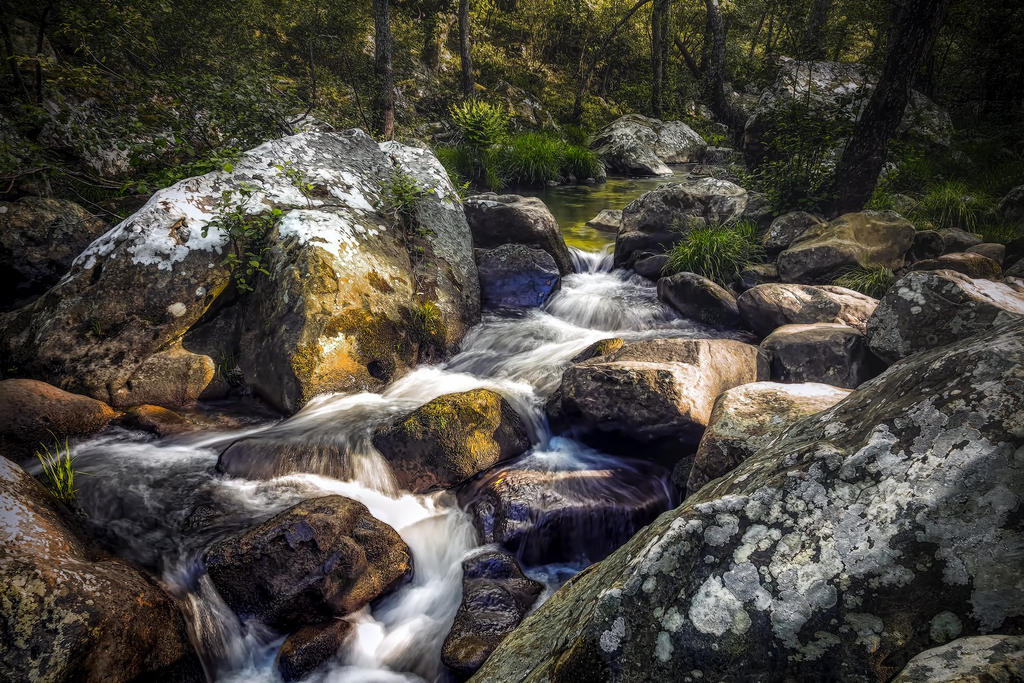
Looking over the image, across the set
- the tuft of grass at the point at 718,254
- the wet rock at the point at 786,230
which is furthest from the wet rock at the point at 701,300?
the wet rock at the point at 786,230

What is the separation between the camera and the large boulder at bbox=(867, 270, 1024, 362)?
160 inches

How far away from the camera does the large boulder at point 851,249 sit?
6805 mm

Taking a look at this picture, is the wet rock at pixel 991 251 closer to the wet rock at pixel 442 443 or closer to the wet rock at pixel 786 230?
the wet rock at pixel 786 230

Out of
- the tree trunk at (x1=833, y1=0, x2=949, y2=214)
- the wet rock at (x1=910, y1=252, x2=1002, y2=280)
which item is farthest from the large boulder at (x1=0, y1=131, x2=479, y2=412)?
the tree trunk at (x1=833, y1=0, x2=949, y2=214)

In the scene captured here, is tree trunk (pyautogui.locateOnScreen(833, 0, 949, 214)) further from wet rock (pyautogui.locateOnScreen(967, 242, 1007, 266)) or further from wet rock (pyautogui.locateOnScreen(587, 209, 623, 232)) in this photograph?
wet rock (pyautogui.locateOnScreen(587, 209, 623, 232))

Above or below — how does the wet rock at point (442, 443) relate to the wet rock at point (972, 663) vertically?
below

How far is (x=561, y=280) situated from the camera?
28.7 feet

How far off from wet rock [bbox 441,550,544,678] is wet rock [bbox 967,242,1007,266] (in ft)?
23.4

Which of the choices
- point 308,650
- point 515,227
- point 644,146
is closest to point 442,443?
point 308,650

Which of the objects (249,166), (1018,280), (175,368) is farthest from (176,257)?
(1018,280)

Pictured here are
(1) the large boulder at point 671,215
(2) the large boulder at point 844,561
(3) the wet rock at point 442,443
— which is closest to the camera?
(2) the large boulder at point 844,561

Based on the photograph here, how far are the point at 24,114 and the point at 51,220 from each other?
2744 millimetres

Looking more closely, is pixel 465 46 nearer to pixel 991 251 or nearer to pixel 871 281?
pixel 871 281

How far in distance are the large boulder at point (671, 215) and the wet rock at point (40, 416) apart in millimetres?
8050
